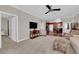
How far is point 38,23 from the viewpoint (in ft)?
21.6

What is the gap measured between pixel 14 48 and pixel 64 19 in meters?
3.29

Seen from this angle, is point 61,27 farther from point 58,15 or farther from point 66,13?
point 58,15

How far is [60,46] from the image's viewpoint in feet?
10.5

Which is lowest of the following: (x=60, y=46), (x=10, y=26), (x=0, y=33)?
(x=60, y=46)

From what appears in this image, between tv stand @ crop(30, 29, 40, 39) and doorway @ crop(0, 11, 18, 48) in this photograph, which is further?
tv stand @ crop(30, 29, 40, 39)

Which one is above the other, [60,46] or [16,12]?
[16,12]

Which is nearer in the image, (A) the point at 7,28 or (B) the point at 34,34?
(A) the point at 7,28

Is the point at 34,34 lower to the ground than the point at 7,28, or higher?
lower

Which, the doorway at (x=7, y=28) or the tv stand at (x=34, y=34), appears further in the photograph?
the tv stand at (x=34, y=34)

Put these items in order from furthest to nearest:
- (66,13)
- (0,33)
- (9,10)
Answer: (66,13) → (9,10) → (0,33)

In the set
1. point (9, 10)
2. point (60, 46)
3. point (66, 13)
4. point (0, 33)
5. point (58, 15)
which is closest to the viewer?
point (60, 46)
